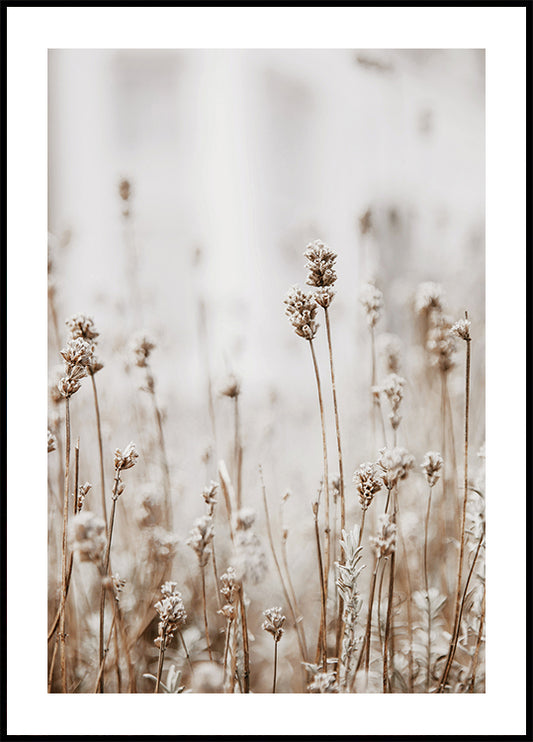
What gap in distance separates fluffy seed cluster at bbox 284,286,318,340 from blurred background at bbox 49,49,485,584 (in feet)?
0.45

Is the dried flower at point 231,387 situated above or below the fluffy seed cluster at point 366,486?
above

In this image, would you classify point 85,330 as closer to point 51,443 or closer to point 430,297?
point 51,443

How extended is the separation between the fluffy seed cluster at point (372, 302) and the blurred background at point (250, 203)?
5 cm

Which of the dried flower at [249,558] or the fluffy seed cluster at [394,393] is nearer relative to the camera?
the dried flower at [249,558]

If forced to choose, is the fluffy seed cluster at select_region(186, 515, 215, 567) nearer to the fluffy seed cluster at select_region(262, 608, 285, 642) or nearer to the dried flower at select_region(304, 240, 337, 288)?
the fluffy seed cluster at select_region(262, 608, 285, 642)

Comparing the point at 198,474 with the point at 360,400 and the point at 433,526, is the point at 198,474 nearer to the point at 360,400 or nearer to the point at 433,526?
the point at 360,400

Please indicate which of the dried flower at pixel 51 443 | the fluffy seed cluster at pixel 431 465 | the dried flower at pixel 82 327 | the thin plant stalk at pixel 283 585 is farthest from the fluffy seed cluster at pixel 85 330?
the fluffy seed cluster at pixel 431 465

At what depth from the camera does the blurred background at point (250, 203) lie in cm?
105

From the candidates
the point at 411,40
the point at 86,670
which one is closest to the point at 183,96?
the point at 411,40

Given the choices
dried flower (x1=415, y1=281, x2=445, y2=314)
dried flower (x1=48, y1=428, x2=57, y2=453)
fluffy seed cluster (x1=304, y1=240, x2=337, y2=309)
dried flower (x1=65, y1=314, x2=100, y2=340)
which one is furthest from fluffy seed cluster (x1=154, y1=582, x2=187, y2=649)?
dried flower (x1=415, y1=281, x2=445, y2=314)

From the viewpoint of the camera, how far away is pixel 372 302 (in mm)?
1081

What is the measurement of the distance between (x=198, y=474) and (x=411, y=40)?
3.02 feet

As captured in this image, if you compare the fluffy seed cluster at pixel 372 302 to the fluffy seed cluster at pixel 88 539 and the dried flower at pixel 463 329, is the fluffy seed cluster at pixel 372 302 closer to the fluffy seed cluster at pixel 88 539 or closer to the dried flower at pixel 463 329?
the dried flower at pixel 463 329

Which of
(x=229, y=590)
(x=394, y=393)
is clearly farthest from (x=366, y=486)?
(x=229, y=590)
